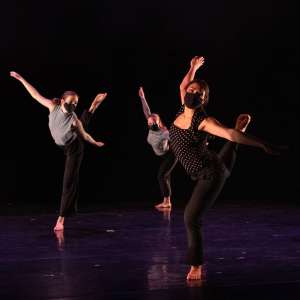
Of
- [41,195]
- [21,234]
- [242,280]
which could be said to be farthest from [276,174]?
[242,280]

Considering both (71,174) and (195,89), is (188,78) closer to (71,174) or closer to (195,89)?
(195,89)

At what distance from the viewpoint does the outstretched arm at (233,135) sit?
14.8ft

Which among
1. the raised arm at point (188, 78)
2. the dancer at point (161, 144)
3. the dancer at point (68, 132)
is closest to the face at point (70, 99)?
the dancer at point (68, 132)

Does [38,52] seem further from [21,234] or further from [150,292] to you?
[150,292]

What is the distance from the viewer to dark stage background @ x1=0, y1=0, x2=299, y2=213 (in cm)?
1138

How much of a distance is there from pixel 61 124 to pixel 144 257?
202 centimetres

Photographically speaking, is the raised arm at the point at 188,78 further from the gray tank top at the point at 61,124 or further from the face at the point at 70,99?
the gray tank top at the point at 61,124

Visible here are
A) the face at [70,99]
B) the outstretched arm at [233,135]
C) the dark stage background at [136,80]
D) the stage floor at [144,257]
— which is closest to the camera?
the outstretched arm at [233,135]

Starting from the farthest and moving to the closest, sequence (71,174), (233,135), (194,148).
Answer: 1. (71,174)
2. (194,148)
3. (233,135)

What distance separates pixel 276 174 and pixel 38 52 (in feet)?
14.3

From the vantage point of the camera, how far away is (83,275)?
536 cm

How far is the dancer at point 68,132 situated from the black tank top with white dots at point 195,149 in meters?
2.66

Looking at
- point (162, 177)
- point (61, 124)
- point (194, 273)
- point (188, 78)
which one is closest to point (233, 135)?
point (194, 273)

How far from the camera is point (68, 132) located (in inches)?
303
